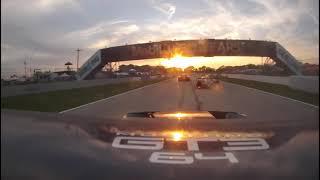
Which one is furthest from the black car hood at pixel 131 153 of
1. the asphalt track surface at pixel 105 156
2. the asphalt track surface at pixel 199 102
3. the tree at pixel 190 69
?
the tree at pixel 190 69

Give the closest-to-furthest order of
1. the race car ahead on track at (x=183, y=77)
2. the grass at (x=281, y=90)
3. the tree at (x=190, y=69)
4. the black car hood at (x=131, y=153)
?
the grass at (x=281, y=90)
the black car hood at (x=131, y=153)
the tree at (x=190, y=69)
the race car ahead on track at (x=183, y=77)

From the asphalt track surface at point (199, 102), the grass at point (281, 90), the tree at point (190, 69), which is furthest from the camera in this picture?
the asphalt track surface at point (199, 102)

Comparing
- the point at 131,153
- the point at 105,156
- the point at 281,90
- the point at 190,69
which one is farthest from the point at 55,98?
the point at 281,90

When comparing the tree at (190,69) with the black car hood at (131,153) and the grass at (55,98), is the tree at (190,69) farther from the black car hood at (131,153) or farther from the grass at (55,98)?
the grass at (55,98)

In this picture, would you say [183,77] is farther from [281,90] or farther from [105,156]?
[105,156]

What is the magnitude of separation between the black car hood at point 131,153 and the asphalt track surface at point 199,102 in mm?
125

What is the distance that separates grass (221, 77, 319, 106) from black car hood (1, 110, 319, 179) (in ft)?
0.50

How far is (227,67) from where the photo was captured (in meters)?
2.62

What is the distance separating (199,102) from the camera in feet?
10.1

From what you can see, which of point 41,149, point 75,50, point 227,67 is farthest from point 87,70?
point 227,67

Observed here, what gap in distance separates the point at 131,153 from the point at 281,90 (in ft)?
2.98

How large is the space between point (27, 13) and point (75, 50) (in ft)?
0.92

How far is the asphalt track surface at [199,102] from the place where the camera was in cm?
277

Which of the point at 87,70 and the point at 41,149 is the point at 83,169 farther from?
the point at 87,70
